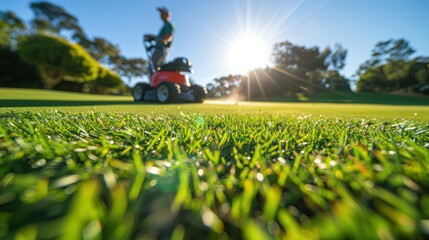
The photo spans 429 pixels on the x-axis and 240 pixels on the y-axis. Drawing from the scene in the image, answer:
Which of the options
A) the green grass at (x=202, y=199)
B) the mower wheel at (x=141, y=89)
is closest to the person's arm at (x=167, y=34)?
the mower wheel at (x=141, y=89)

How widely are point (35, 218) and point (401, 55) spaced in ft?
195

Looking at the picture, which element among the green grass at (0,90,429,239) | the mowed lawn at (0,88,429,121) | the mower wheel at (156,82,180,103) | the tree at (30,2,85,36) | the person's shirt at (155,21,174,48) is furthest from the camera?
the tree at (30,2,85,36)

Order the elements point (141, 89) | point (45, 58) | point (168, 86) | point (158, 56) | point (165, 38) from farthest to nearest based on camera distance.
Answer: point (45, 58) → point (158, 56) → point (141, 89) → point (165, 38) → point (168, 86)

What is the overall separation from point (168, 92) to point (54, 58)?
25.7m

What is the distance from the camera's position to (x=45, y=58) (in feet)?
84.3

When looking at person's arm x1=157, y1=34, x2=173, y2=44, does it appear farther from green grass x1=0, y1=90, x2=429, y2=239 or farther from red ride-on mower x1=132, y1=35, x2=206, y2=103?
green grass x1=0, y1=90, x2=429, y2=239

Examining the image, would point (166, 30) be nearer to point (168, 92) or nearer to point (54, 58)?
point (168, 92)

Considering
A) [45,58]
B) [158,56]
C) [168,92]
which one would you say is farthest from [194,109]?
[45,58]

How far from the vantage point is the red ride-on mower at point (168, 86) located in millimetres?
7155

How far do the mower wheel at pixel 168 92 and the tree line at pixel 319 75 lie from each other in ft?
75.5

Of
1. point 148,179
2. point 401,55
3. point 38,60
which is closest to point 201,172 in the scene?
point 148,179

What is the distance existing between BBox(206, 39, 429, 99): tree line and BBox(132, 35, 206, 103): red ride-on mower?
71.5 ft

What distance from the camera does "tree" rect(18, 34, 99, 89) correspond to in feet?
83.3

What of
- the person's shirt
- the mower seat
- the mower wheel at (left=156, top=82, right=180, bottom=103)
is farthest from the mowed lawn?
the person's shirt
